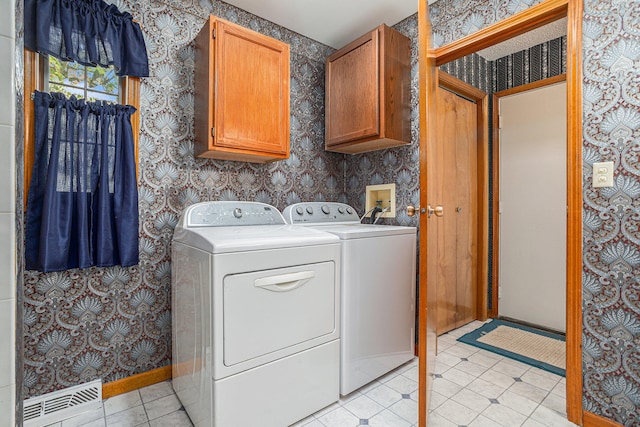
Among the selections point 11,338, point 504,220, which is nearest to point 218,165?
point 11,338

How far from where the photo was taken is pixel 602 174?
59.2 inches

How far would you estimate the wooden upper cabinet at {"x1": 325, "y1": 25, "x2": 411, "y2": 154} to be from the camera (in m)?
2.18

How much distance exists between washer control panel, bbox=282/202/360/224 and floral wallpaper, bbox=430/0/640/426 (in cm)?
154

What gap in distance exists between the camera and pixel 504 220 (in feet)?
9.97

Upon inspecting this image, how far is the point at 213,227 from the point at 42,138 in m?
0.93

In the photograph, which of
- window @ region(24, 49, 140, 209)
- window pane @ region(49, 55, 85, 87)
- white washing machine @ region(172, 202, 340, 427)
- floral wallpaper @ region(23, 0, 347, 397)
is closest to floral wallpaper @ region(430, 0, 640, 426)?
white washing machine @ region(172, 202, 340, 427)

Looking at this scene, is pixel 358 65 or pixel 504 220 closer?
pixel 358 65

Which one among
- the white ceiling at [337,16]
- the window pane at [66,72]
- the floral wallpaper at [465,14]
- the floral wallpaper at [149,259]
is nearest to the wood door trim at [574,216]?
the floral wallpaper at [465,14]

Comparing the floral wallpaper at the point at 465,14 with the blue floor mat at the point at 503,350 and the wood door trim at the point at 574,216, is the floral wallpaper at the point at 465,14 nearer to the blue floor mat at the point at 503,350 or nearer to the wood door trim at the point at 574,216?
the wood door trim at the point at 574,216

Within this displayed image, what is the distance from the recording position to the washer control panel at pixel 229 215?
184 cm

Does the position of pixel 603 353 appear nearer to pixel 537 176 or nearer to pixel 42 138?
pixel 537 176

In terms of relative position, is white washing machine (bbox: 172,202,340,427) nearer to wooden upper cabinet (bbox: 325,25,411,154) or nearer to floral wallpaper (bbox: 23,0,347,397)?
floral wallpaper (bbox: 23,0,347,397)

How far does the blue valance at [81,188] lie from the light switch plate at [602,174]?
95.5 inches

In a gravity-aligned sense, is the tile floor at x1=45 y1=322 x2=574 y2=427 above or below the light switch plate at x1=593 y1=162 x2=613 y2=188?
below
